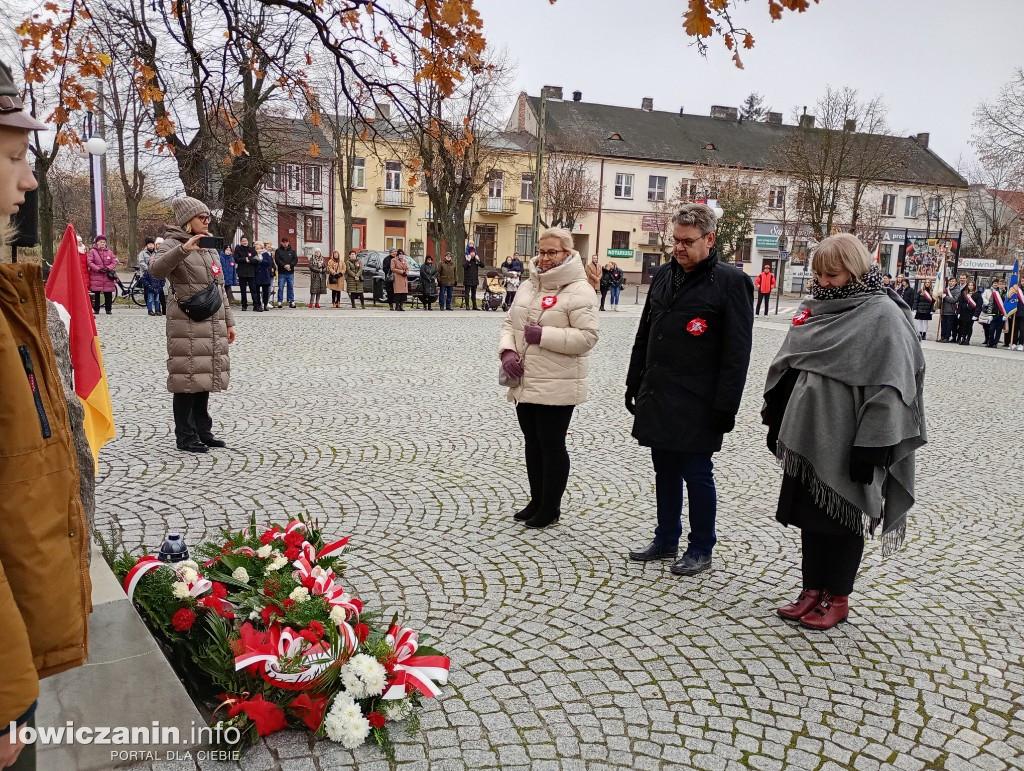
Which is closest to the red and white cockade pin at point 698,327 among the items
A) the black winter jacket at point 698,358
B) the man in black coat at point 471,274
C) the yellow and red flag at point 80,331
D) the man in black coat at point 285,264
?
the black winter jacket at point 698,358

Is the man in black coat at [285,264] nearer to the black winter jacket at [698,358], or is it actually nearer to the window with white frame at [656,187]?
the black winter jacket at [698,358]

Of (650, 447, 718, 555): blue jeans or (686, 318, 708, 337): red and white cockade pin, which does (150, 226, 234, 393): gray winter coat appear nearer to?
(650, 447, 718, 555): blue jeans

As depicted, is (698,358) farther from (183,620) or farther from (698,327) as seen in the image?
(183,620)

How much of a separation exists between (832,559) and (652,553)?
1106 millimetres

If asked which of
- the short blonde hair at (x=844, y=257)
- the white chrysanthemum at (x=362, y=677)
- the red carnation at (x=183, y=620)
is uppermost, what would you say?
the short blonde hair at (x=844, y=257)

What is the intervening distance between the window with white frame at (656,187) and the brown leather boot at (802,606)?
52.4 m

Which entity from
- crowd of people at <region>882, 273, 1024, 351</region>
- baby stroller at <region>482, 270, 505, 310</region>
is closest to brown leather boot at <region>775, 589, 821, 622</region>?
crowd of people at <region>882, 273, 1024, 351</region>

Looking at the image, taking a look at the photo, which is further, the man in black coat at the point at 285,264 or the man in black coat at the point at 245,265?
the man in black coat at the point at 285,264

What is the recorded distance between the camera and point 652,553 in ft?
15.6

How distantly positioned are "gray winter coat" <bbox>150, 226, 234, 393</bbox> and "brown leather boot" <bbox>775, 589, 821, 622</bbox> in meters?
4.88

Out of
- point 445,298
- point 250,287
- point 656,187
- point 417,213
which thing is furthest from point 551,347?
point 656,187

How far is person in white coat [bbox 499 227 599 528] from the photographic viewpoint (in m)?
4.96

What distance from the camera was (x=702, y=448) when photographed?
4.38m

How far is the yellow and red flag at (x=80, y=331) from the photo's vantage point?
150 inches
